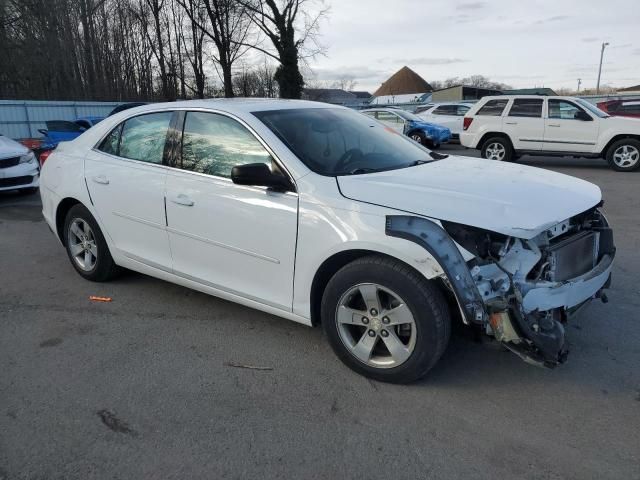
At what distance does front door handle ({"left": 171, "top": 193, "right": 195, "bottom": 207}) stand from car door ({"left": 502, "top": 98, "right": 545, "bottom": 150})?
1142cm

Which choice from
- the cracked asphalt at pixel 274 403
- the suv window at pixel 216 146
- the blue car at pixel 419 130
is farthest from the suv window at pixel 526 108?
the suv window at pixel 216 146

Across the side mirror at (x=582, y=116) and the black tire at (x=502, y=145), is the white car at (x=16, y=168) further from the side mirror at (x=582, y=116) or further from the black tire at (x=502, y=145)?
the side mirror at (x=582, y=116)

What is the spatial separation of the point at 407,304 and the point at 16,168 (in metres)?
8.86

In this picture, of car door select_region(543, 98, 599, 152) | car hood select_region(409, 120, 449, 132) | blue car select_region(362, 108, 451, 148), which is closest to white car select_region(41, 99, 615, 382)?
car door select_region(543, 98, 599, 152)

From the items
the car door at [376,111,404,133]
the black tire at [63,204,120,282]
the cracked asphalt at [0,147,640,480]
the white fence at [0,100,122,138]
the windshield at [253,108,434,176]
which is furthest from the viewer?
the white fence at [0,100,122,138]

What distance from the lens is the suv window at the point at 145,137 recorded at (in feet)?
13.1

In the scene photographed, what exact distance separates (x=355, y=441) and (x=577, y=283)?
5.26ft

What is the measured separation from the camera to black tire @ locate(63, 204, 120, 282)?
14.8 feet

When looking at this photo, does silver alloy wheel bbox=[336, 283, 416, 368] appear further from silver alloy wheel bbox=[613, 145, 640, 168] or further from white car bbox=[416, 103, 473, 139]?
white car bbox=[416, 103, 473, 139]

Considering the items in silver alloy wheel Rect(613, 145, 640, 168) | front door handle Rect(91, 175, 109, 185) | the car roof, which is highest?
the car roof

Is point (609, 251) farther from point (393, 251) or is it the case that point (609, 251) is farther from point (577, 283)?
point (393, 251)

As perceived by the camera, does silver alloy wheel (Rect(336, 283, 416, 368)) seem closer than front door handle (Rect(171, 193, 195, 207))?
Yes

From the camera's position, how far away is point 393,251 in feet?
9.16

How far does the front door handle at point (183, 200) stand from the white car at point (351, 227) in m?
0.01
